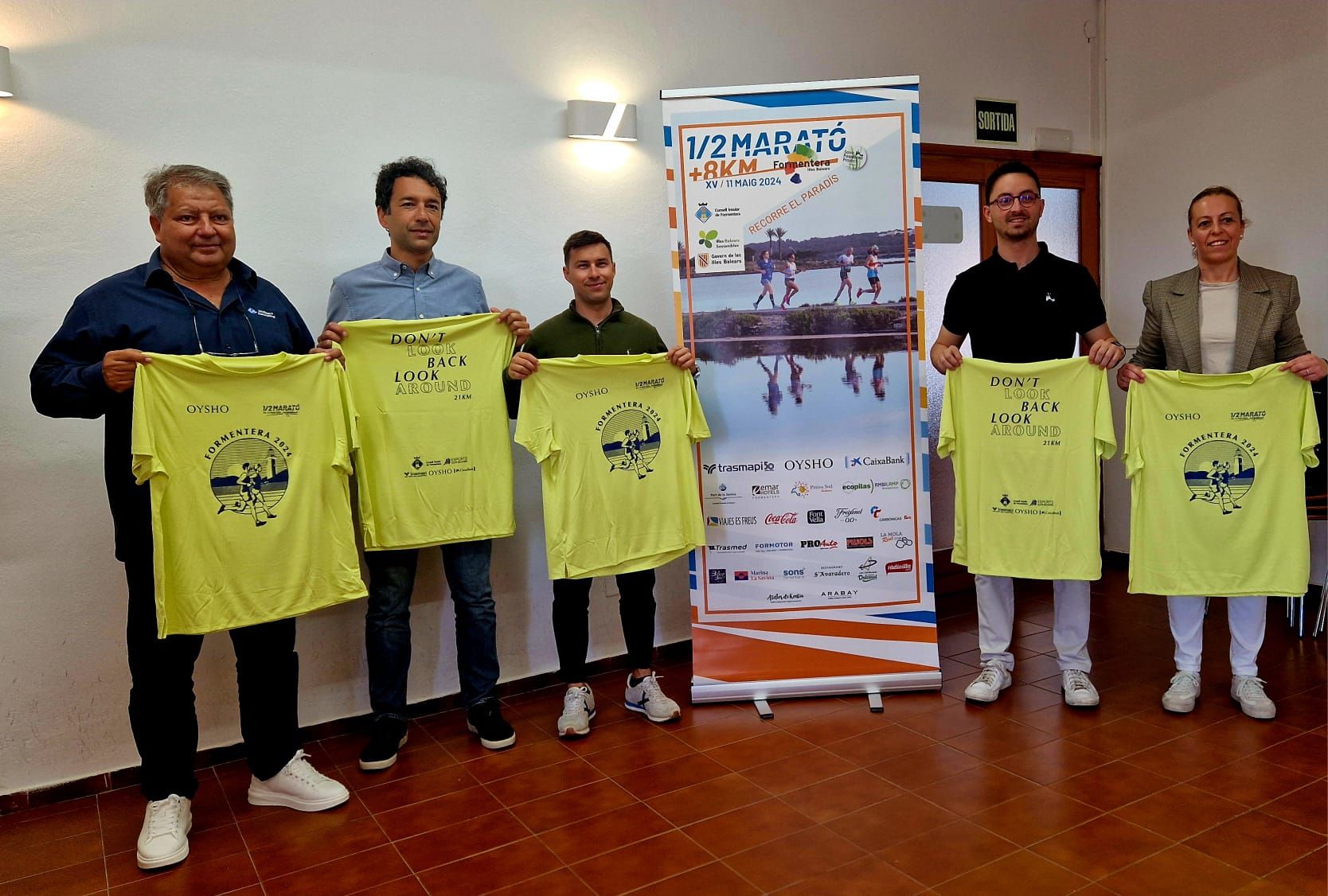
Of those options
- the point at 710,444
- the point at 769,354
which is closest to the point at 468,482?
the point at 710,444

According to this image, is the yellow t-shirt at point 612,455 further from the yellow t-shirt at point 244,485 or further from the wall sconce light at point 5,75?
the wall sconce light at point 5,75

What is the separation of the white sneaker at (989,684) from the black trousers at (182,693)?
219cm

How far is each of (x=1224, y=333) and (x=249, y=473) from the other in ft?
10.0

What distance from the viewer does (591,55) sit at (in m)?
3.89

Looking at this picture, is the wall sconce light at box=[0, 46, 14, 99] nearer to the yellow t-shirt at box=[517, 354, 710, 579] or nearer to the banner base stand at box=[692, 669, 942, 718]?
the yellow t-shirt at box=[517, 354, 710, 579]

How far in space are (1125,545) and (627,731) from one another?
3.20 metres

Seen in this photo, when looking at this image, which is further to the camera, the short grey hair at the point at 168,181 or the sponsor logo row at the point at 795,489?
the sponsor logo row at the point at 795,489

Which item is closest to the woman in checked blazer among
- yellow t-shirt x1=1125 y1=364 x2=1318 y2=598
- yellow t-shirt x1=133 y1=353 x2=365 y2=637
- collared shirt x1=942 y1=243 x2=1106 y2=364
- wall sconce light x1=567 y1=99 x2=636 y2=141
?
yellow t-shirt x1=1125 y1=364 x2=1318 y2=598

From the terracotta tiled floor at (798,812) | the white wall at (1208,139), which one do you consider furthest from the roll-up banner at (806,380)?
the white wall at (1208,139)

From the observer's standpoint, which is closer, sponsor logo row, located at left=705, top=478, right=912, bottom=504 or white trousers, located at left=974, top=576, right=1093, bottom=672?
white trousers, located at left=974, top=576, right=1093, bottom=672

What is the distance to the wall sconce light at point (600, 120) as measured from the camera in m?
3.80

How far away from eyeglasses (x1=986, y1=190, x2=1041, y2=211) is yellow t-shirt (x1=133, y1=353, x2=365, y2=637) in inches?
84.6

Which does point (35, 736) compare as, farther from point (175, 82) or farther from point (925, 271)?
point (925, 271)

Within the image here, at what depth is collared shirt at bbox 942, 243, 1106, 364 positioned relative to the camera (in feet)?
10.9
